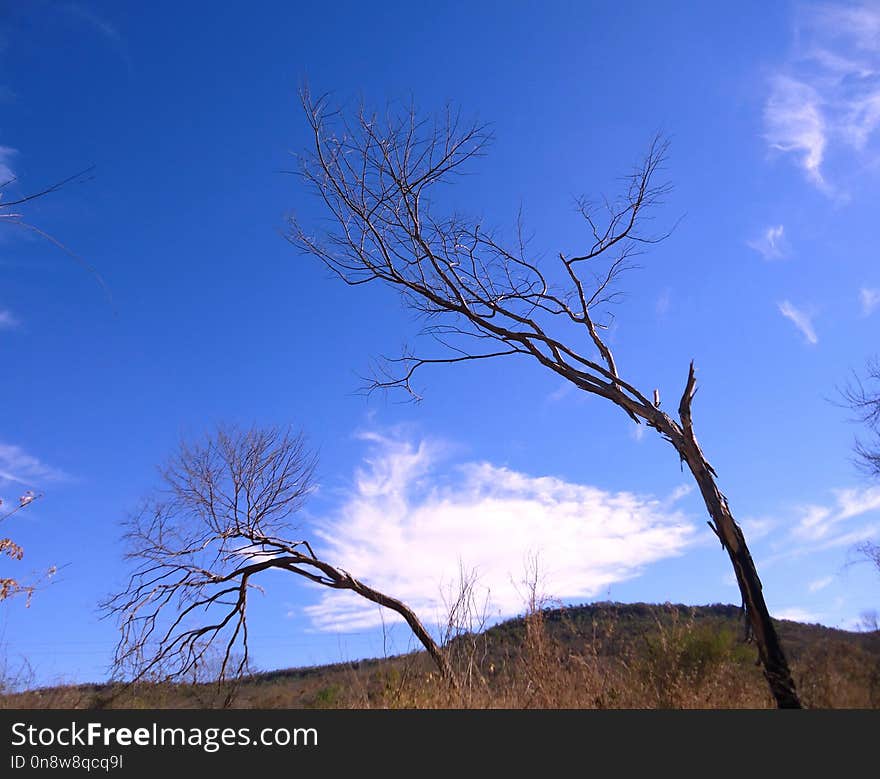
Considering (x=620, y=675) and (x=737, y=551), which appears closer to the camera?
(x=737, y=551)

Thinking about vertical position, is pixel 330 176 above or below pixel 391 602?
above

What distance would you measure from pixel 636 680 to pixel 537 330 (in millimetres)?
4858

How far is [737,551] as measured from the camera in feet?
24.3

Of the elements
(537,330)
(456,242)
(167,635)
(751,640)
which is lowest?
(751,640)

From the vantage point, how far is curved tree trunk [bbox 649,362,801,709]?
6613mm

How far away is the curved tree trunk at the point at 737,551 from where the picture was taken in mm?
6613

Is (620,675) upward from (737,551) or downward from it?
downward
